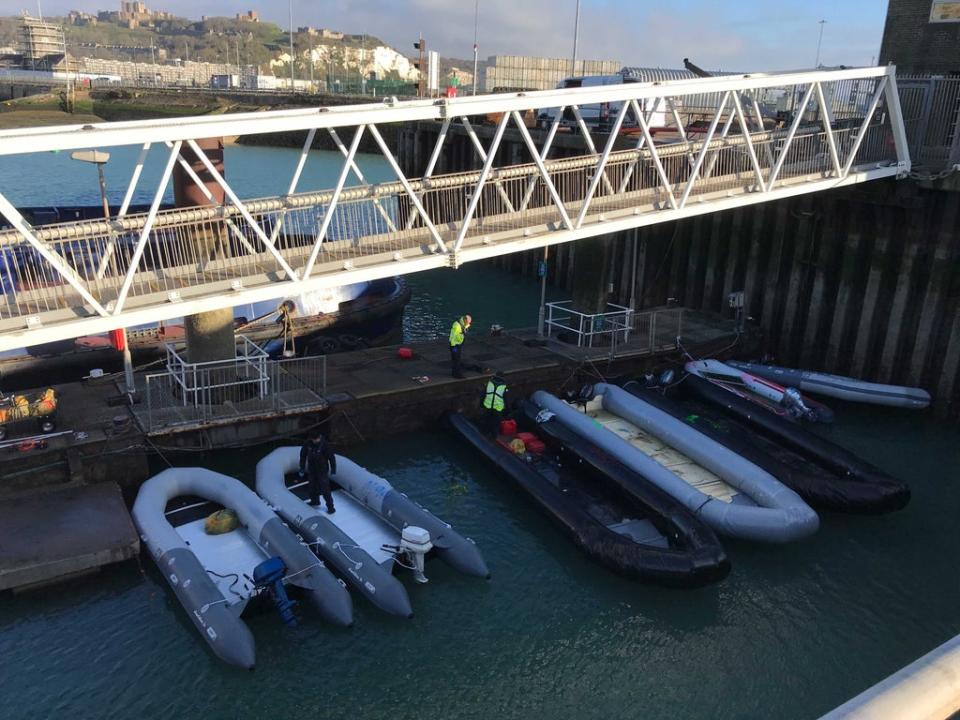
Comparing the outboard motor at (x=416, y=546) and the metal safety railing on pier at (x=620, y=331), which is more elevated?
the metal safety railing on pier at (x=620, y=331)

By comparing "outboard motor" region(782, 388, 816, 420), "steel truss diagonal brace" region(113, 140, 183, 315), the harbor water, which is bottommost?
the harbor water

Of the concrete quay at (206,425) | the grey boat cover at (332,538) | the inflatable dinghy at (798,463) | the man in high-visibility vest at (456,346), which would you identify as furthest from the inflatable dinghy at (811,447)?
the grey boat cover at (332,538)

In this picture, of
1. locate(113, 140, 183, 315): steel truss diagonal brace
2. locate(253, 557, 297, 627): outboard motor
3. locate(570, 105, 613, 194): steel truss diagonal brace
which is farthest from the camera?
locate(570, 105, 613, 194): steel truss diagonal brace

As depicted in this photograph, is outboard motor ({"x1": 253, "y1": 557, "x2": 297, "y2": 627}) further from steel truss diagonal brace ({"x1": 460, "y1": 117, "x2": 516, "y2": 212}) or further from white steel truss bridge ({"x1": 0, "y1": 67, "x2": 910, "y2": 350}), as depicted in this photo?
steel truss diagonal brace ({"x1": 460, "y1": 117, "x2": 516, "y2": 212})

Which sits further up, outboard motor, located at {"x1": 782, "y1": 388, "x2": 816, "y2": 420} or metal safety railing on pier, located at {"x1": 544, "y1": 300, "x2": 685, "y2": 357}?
metal safety railing on pier, located at {"x1": 544, "y1": 300, "x2": 685, "y2": 357}

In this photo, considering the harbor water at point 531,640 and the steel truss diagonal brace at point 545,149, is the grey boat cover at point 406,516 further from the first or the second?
the steel truss diagonal brace at point 545,149

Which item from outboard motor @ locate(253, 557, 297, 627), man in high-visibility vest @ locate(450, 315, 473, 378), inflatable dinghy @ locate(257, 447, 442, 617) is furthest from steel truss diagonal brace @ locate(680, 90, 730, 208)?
outboard motor @ locate(253, 557, 297, 627)

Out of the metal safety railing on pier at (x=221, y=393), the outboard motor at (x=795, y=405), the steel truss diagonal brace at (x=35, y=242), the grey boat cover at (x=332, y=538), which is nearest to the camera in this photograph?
the steel truss diagonal brace at (x=35, y=242)

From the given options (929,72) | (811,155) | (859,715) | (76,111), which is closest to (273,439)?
(859,715)
